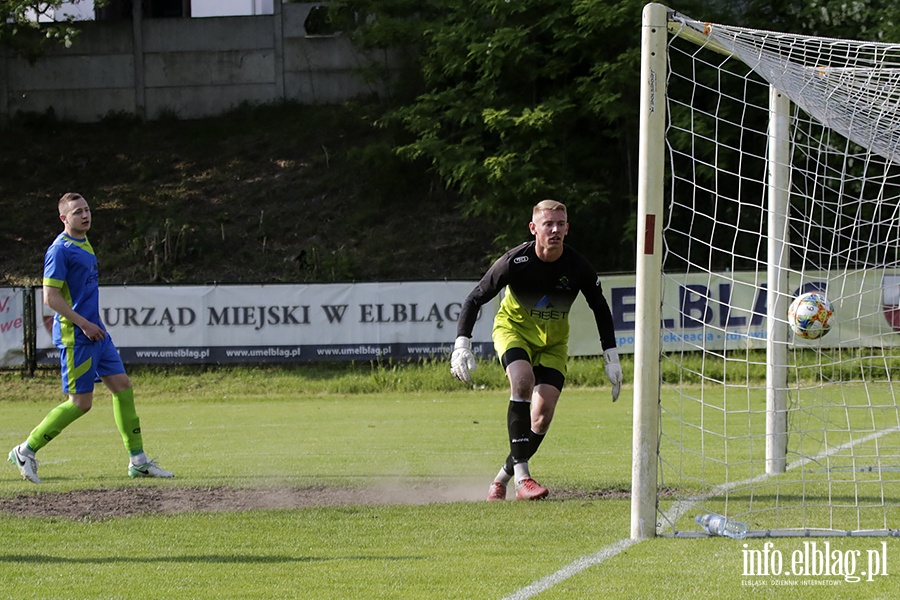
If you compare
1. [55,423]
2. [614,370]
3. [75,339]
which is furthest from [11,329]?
[614,370]

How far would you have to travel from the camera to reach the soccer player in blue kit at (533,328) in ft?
27.3

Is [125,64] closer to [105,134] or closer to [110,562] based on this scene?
[105,134]

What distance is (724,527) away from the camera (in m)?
6.59

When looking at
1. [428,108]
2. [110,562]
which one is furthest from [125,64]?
[110,562]

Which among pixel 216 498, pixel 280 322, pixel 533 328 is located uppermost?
pixel 533 328

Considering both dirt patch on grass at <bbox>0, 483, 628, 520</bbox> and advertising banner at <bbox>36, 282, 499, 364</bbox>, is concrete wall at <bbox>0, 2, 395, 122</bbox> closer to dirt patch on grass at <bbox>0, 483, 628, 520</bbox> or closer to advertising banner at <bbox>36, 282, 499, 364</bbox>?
advertising banner at <bbox>36, 282, 499, 364</bbox>

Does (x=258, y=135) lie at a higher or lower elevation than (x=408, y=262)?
higher

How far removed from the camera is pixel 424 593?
5320 mm

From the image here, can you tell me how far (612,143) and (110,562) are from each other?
25.3 m

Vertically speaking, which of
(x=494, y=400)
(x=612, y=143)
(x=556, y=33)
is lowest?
(x=494, y=400)

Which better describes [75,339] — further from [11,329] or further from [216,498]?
[11,329]

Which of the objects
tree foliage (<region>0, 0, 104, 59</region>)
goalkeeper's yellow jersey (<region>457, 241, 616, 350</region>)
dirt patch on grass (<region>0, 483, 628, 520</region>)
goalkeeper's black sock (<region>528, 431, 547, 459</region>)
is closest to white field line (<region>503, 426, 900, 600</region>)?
dirt patch on grass (<region>0, 483, 628, 520</region>)

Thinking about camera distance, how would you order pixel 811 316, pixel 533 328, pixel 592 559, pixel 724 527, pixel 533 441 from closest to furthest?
pixel 592 559
pixel 724 527
pixel 533 441
pixel 533 328
pixel 811 316

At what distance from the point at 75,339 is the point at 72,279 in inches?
19.8
